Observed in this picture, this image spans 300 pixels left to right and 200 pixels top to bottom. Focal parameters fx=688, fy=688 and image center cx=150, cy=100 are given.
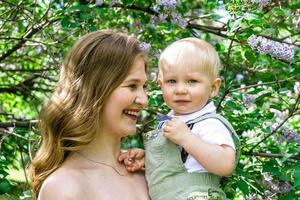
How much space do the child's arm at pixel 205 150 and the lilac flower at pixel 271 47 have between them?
119cm

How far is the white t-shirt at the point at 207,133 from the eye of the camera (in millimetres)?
2596

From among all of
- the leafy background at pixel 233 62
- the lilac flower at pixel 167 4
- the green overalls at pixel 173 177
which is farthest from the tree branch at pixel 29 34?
the green overalls at pixel 173 177

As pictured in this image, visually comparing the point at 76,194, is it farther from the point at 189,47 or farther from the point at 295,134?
the point at 295,134

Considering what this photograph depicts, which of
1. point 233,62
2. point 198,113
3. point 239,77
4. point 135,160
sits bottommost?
point 239,77

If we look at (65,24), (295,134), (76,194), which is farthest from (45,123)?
(295,134)

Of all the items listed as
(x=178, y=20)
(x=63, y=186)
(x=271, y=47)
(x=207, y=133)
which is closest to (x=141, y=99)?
(x=207, y=133)

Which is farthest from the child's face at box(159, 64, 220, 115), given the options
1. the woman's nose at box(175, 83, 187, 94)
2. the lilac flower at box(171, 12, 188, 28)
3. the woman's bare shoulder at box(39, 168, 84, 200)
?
the lilac flower at box(171, 12, 188, 28)

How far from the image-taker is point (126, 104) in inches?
105

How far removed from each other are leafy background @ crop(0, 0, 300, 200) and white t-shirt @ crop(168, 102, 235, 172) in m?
0.50

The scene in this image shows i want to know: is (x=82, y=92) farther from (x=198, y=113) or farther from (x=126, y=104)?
(x=198, y=113)

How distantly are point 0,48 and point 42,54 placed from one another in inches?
13.1

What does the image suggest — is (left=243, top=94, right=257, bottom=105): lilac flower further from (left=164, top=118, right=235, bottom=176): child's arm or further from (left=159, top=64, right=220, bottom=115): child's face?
(left=164, top=118, right=235, bottom=176): child's arm

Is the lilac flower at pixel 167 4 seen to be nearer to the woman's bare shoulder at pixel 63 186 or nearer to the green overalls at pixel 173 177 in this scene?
the green overalls at pixel 173 177

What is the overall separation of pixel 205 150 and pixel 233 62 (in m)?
2.34
